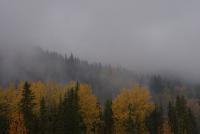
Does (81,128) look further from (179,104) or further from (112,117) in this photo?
(179,104)

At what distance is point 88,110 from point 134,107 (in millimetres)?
8654

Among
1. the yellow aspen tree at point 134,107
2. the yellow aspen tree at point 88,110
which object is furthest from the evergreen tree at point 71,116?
the yellow aspen tree at point 134,107

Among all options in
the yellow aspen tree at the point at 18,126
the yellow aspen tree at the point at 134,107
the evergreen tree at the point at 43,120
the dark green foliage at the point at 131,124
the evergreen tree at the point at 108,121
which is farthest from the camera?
the evergreen tree at the point at 108,121

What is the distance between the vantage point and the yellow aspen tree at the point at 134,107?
80.5 m

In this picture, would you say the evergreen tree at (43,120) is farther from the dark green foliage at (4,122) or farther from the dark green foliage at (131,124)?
the dark green foliage at (131,124)

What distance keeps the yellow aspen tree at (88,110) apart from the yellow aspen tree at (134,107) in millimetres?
3645

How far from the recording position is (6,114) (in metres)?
88.9

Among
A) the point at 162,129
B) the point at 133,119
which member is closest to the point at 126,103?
the point at 133,119

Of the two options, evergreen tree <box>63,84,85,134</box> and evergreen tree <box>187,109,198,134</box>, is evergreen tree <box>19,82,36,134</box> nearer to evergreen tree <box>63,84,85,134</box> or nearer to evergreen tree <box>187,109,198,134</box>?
evergreen tree <box>63,84,85,134</box>

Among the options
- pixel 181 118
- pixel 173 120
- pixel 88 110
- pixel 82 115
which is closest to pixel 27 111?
pixel 82 115

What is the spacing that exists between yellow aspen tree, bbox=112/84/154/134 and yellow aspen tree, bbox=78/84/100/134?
3.64 meters

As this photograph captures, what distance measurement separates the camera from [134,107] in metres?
81.4

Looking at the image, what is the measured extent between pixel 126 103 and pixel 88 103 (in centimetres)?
718

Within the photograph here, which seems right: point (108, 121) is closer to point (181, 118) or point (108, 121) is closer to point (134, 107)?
point (134, 107)
